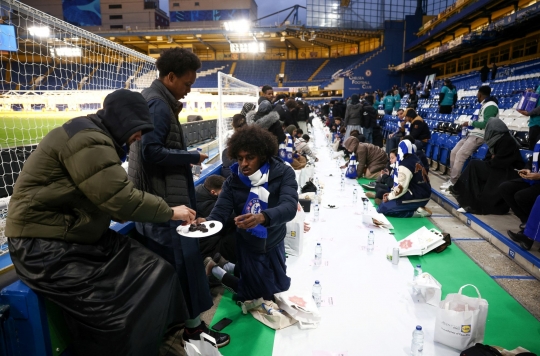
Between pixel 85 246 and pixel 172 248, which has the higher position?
pixel 85 246

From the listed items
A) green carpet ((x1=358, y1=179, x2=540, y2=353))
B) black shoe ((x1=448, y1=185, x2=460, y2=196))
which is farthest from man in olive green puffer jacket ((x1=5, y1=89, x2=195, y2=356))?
black shoe ((x1=448, y1=185, x2=460, y2=196))

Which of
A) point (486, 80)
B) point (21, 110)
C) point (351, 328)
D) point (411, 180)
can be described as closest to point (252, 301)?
point (351, 328)

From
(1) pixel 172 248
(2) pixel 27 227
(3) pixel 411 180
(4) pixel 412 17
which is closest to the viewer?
(2) pixel 27 227

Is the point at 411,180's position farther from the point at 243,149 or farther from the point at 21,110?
the point at 21,110

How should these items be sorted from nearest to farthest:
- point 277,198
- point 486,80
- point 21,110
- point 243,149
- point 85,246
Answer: point 85,246
point 243,149
point 277,198
point 21,110
point 486,80

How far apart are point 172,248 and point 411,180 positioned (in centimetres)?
403

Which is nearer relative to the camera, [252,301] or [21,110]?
[252,301]

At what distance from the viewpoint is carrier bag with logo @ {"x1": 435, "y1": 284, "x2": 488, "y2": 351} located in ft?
7.67

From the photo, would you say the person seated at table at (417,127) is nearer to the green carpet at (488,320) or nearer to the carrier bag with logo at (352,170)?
the carrier bag with logo at (352,170)

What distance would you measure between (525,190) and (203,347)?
379cm

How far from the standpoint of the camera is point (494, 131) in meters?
5.01

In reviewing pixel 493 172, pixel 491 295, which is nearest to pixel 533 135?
pixel 493 172

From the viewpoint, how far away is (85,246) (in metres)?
1.64

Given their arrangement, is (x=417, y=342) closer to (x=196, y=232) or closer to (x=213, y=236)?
(x=196, y=232)
